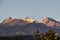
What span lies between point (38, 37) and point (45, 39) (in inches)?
375

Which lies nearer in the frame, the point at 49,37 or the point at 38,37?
→ the point at 49,37

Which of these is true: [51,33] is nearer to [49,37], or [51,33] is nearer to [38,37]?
[49,37]

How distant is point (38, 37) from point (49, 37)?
35.6ft

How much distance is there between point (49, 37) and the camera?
52156mm

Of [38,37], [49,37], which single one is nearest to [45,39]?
[49,37]

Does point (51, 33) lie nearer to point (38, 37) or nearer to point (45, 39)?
point (45, 39)

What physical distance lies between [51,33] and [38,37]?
10.7 meters

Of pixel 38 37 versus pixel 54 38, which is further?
pixel 38 37

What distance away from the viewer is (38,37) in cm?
6269

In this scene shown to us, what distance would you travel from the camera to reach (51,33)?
173 ft

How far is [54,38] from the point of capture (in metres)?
52.9

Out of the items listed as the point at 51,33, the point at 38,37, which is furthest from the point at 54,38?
the point at 38,37

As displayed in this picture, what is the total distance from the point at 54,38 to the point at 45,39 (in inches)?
93.2

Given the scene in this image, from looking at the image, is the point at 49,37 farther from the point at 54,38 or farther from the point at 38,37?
the point at 38,37
